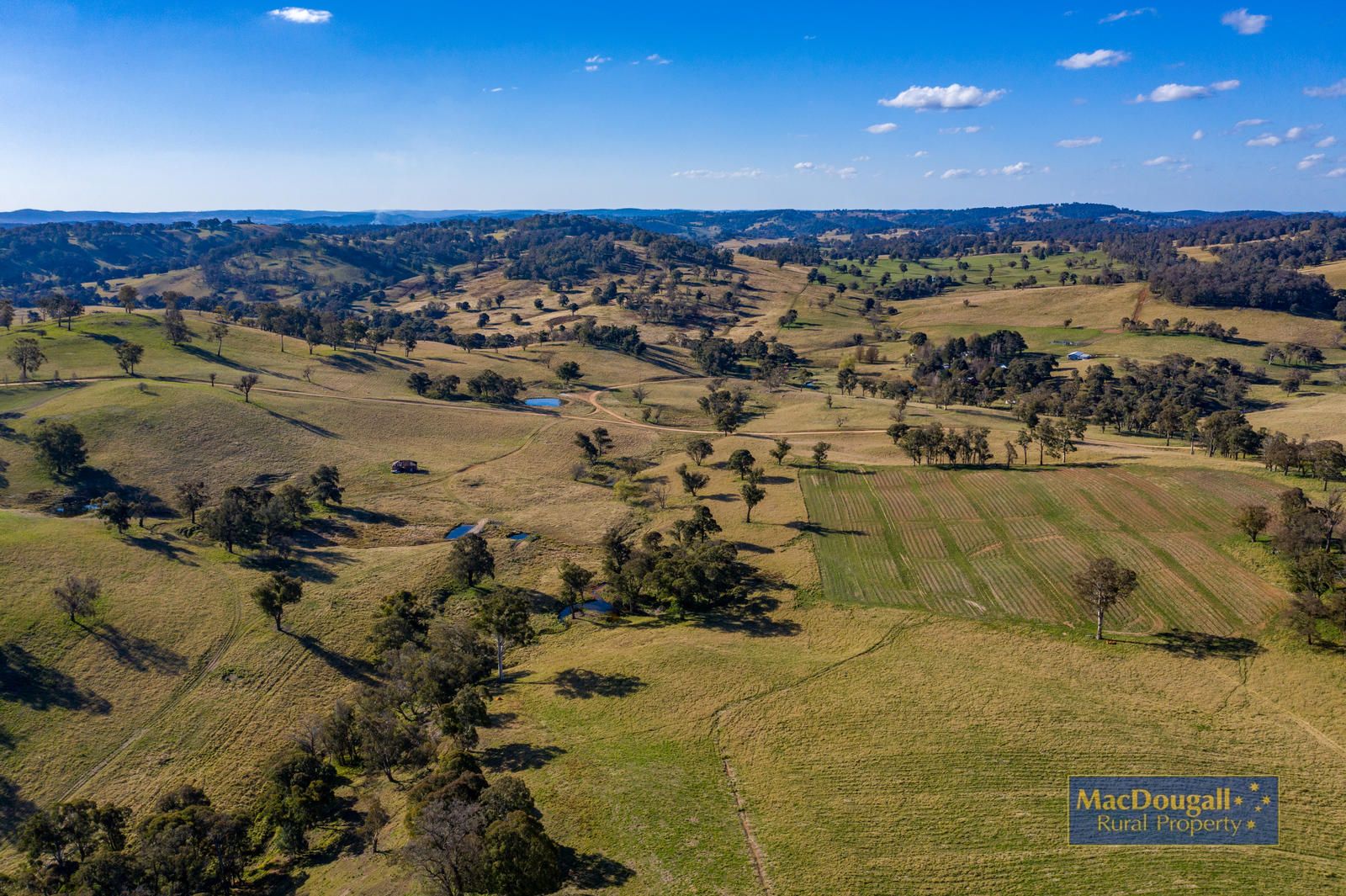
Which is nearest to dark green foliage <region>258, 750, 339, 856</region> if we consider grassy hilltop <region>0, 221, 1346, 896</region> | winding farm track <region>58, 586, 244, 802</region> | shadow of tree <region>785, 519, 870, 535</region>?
grassy hilltop <region>0, 221, 1346, 896</region>

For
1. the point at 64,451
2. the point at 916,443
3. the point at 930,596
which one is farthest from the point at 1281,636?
the point at 64,451

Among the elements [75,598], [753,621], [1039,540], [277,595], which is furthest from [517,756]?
[1039,540]

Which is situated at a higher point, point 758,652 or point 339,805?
point 758,652

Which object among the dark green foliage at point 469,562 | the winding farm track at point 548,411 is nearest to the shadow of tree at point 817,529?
the dark green foliage at point 469,562

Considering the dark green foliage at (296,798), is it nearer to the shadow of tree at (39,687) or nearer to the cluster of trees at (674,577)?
the shadow of tree at (39,687)

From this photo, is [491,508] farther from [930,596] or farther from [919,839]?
[919,839]

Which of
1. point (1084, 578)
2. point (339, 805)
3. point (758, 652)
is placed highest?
point (1084, 578)

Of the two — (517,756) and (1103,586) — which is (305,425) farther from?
(1103,586)
